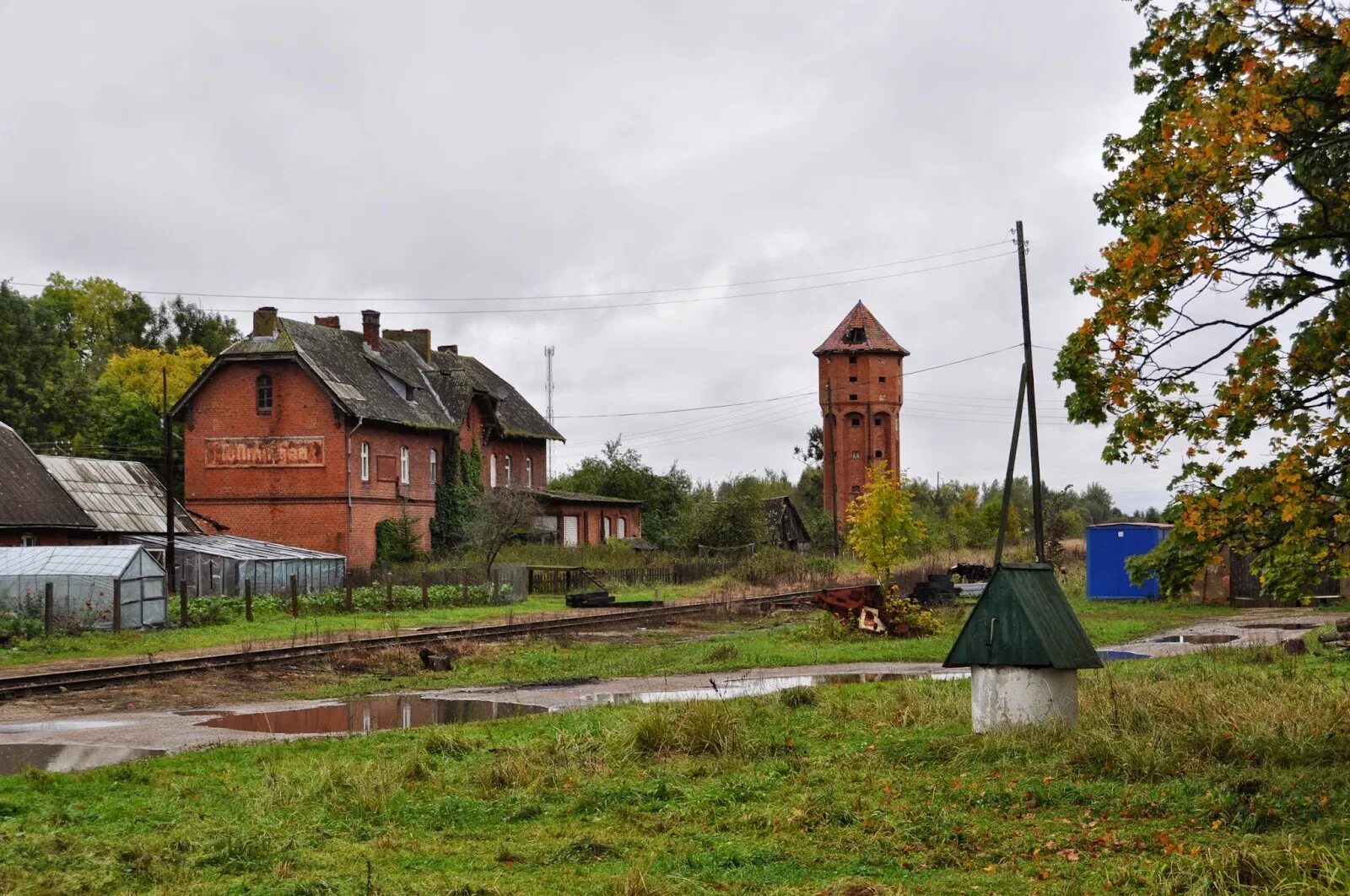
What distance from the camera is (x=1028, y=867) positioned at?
8961 millimetres

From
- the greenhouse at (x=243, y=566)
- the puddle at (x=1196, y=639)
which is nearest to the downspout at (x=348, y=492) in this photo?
the greenhouse at (x=243, y=566)

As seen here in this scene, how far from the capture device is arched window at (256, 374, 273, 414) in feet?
170

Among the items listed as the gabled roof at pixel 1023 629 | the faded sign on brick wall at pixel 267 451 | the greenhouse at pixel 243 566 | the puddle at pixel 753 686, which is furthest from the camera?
the faded sign on brick wall at pixel 267 451

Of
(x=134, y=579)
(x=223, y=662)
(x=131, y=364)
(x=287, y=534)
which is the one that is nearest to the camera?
(x=223, y=662)

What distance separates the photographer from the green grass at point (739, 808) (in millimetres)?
8781

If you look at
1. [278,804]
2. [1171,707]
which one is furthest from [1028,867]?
[278,804]

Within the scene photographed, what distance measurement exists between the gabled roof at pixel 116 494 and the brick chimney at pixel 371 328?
12.6 meters

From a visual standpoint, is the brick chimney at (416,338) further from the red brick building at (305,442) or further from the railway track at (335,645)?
the railway track at (335,645)

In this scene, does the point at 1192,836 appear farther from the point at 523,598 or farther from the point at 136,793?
the point at 523,598

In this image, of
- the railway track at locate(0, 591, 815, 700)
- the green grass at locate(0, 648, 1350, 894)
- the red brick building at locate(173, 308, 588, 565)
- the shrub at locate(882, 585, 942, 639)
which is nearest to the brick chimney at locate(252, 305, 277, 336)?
the red brick building at locate(173, 308, 588, 565)

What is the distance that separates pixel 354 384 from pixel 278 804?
43.0 m

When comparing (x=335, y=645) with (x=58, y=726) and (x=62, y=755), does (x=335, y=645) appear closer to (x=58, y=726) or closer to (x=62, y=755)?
(x=58, y=726)

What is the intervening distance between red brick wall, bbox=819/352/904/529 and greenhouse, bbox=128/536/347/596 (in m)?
43.4

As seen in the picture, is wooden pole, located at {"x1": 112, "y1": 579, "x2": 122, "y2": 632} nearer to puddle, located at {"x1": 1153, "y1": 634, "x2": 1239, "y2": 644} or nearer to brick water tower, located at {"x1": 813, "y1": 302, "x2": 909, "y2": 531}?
puddle, located at {"x1": 1153, "y1": 634, "x2": 1239, "y2": 644}
